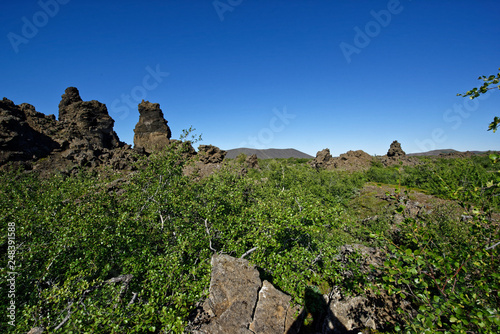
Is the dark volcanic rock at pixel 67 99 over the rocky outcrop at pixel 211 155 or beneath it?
over

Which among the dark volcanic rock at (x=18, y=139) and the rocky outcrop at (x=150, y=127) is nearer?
the dark volcanic rock at (x=18, y=139)

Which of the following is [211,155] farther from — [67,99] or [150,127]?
[67,99]

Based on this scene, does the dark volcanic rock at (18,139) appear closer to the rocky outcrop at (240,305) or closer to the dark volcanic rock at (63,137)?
the dark volcanic rock at (63,137)

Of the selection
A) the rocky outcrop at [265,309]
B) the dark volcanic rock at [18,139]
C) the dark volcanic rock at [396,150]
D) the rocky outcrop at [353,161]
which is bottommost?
the rocky outcrop at [265,309]

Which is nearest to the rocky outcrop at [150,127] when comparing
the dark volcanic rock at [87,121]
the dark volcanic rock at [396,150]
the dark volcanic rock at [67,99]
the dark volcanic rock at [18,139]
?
the dark volcanic rock at [87,121]

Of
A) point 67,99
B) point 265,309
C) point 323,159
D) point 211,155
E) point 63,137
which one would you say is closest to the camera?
point 265,309

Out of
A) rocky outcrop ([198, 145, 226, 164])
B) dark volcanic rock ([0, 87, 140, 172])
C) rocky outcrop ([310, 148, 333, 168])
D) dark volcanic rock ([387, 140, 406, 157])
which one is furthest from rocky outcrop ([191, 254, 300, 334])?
dark volcanic rock ([387, 140, 406, 157])

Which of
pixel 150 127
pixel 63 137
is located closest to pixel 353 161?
pixel 150 127

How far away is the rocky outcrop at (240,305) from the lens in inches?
337

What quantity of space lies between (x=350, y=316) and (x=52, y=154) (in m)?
69.5

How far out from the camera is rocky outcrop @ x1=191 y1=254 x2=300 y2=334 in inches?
337

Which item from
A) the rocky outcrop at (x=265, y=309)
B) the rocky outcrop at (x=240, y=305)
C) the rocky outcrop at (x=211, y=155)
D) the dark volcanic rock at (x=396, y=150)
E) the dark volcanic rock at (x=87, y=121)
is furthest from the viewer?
the dark volcanic rock at (x=396, y=150)

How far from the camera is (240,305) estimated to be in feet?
30.4

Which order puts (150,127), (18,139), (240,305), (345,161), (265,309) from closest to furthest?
1. (240,305)
2. (265,309)
3. (18,139)
4. (150,127)
5. (345,161)
